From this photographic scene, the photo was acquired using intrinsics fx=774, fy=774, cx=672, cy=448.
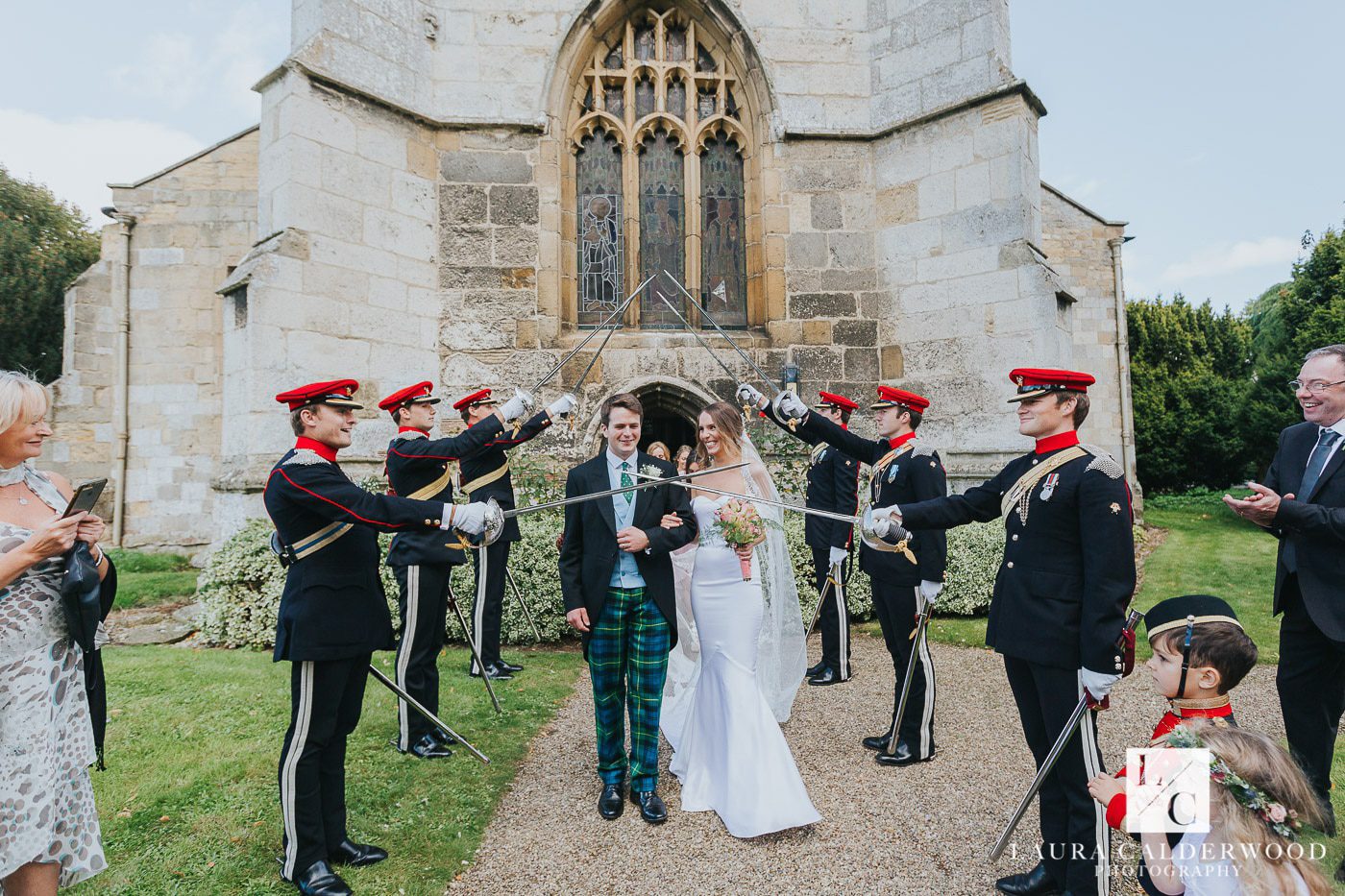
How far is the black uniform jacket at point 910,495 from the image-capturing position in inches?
190

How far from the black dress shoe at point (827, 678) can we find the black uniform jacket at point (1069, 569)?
130 inches

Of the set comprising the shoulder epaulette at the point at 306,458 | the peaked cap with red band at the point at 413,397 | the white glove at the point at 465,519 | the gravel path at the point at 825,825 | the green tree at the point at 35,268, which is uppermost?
the green tree at the point at 35,268

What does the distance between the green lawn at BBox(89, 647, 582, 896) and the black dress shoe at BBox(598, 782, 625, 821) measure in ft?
2.01

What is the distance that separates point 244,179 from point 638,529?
1172 centimetres

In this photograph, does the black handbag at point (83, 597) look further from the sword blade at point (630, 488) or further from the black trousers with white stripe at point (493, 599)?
the black trousers with white stripe at point (493, 599)

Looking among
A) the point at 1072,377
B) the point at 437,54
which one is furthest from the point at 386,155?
the point at 1072,377

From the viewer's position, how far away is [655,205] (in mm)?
10438

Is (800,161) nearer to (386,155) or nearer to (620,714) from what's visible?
(386,155)

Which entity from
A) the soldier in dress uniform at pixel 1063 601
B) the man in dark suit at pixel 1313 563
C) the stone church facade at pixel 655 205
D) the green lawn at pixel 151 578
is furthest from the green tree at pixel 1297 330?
the green lawn at pixel 151 578

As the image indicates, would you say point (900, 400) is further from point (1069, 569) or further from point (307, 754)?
point (307, 754)

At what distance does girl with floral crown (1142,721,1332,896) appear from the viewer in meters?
2.04

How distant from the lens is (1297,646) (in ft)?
12.3

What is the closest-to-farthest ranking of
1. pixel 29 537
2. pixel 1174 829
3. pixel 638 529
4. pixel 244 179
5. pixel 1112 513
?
1. pixel 1174 829
2. pixel 29 537
3. pixel 1112 513
4. pixel 638 529
5. pixel 244 179

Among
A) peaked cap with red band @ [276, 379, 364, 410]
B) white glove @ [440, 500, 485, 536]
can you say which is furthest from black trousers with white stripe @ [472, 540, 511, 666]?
peaked cap with red band @ [276, 379, 364, 410]
